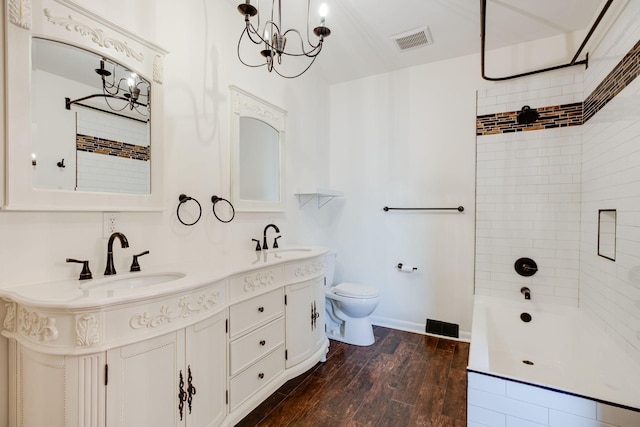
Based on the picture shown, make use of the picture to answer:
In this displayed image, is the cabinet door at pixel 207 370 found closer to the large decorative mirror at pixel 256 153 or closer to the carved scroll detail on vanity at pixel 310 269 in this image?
the carved scroll detail on vanity at pixel 310 269

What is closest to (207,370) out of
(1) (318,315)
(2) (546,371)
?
(1) (318,315)

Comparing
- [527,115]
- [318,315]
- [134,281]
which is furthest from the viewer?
[527,115]

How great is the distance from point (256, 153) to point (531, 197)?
2.37 meters

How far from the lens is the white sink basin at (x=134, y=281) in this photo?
1.36m

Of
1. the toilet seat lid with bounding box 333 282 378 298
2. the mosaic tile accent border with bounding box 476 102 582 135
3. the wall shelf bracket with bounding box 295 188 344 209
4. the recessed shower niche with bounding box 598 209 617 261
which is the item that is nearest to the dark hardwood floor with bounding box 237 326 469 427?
the toilet seat lid with bounding box 333 282 378 298

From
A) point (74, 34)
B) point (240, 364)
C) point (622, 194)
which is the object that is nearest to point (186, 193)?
point (74, 34)

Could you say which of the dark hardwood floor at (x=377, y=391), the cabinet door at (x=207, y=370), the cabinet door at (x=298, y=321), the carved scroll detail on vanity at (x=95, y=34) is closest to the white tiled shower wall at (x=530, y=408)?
the dark hardwood floor at (x=377, y=391)

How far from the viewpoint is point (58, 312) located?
3.33 feet

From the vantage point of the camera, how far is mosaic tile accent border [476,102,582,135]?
7.77ft

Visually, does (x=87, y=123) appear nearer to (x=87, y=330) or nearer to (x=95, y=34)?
(x=95, y=34)

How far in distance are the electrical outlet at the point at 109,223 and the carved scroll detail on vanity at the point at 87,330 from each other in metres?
0.57

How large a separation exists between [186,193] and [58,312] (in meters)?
0.96

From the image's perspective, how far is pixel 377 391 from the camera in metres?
1.99

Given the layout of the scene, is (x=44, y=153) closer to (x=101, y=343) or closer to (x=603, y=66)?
(x=101, y=343)
